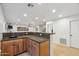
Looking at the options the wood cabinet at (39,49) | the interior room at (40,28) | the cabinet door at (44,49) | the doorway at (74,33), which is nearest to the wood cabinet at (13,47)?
the interior room at (40,28)

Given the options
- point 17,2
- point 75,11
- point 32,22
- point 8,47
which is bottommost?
point 8,47

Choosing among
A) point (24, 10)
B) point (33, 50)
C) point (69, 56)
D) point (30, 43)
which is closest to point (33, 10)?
point (24, 10)

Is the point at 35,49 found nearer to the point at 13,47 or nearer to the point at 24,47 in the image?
the point at 24,47

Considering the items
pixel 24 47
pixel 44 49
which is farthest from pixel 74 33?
pixel 24 47

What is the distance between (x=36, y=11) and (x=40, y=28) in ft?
0.98

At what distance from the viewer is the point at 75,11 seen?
4.67 ft

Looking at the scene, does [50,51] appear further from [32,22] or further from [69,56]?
[32,22]

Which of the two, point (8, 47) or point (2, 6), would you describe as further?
point (8, 47)

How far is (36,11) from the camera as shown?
1.48 m

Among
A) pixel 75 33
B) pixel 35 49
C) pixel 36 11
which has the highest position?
pixel 36 11

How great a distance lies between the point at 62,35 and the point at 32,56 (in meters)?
0.62

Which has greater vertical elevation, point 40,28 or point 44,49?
point 40,28

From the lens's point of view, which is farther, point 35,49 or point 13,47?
point 13,47

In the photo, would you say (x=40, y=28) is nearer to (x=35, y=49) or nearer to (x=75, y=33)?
(x=35, y=49)
